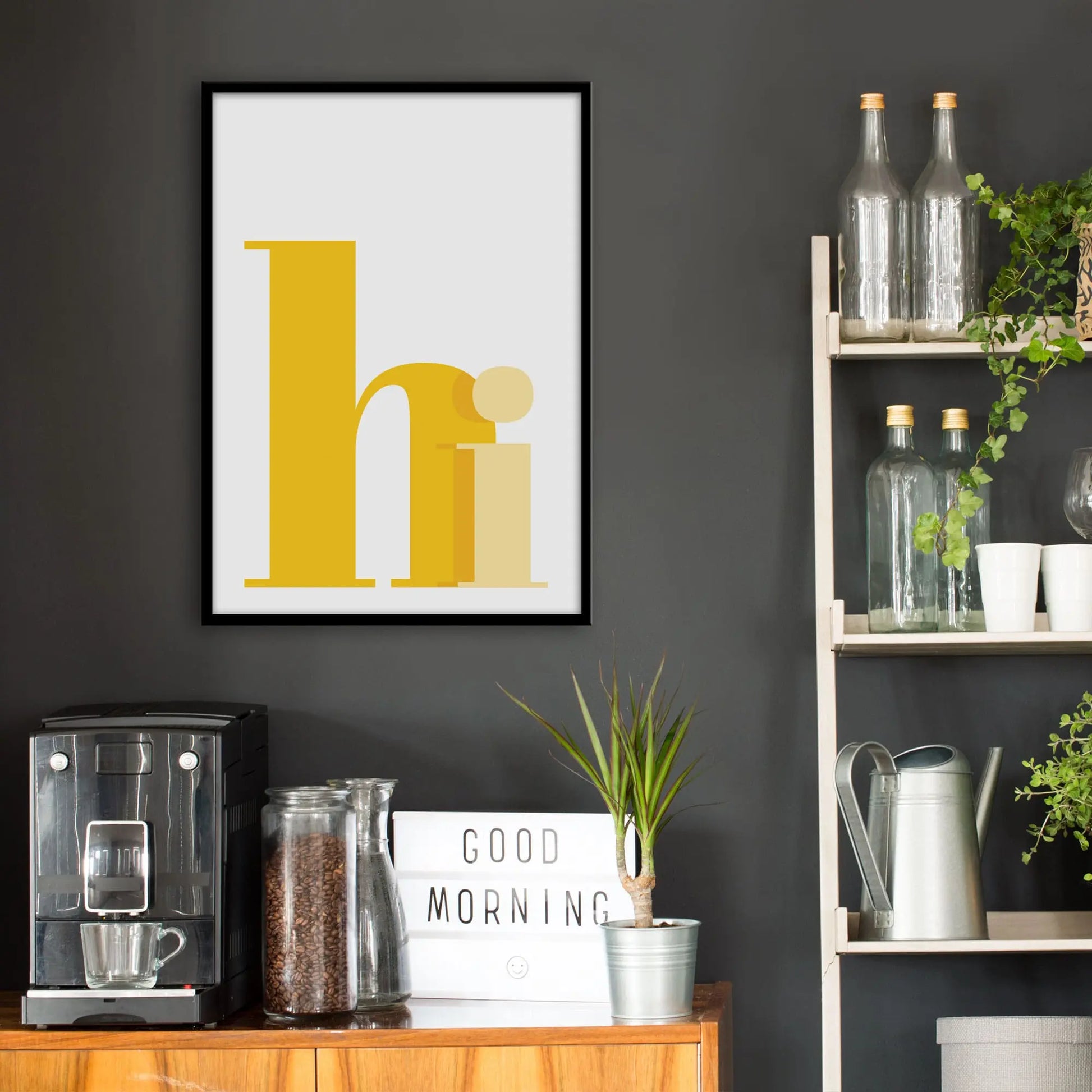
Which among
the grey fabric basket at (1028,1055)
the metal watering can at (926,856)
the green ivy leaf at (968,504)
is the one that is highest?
the green ivy leaf at (968,504)

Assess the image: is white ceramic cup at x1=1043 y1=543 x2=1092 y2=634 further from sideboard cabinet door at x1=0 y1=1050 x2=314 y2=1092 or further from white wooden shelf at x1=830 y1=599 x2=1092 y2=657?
sideboard cabinet door at x1=0 y1=1050 x2=314 y2=1092

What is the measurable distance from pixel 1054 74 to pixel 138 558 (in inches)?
64.9

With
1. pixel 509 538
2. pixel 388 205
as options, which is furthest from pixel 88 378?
pixel 509 538

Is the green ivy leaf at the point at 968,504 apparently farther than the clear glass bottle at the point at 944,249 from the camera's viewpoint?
No

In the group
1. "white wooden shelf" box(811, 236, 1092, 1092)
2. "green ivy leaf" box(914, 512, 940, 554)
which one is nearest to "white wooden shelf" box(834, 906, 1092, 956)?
"white wooden shelf" box(811, 236, 1092, 1092)

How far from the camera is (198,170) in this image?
6.96 feet

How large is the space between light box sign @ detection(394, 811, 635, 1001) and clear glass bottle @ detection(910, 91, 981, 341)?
874mm

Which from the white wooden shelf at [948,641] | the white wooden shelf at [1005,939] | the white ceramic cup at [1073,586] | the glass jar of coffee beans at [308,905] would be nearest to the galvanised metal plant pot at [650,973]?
the white wooden shelf at [1005,939]

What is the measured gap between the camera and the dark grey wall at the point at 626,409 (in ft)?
6.73

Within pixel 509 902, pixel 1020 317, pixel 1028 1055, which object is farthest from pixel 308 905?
pixel 1020 317

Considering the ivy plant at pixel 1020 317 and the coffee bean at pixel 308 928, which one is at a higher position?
the ivy plant at pixel 1020 317

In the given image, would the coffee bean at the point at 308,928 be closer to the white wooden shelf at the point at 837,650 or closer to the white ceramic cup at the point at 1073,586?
the white wooden shelf at the point at 837,650

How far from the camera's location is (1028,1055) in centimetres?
181

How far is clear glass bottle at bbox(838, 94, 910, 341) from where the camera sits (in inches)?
75.6
